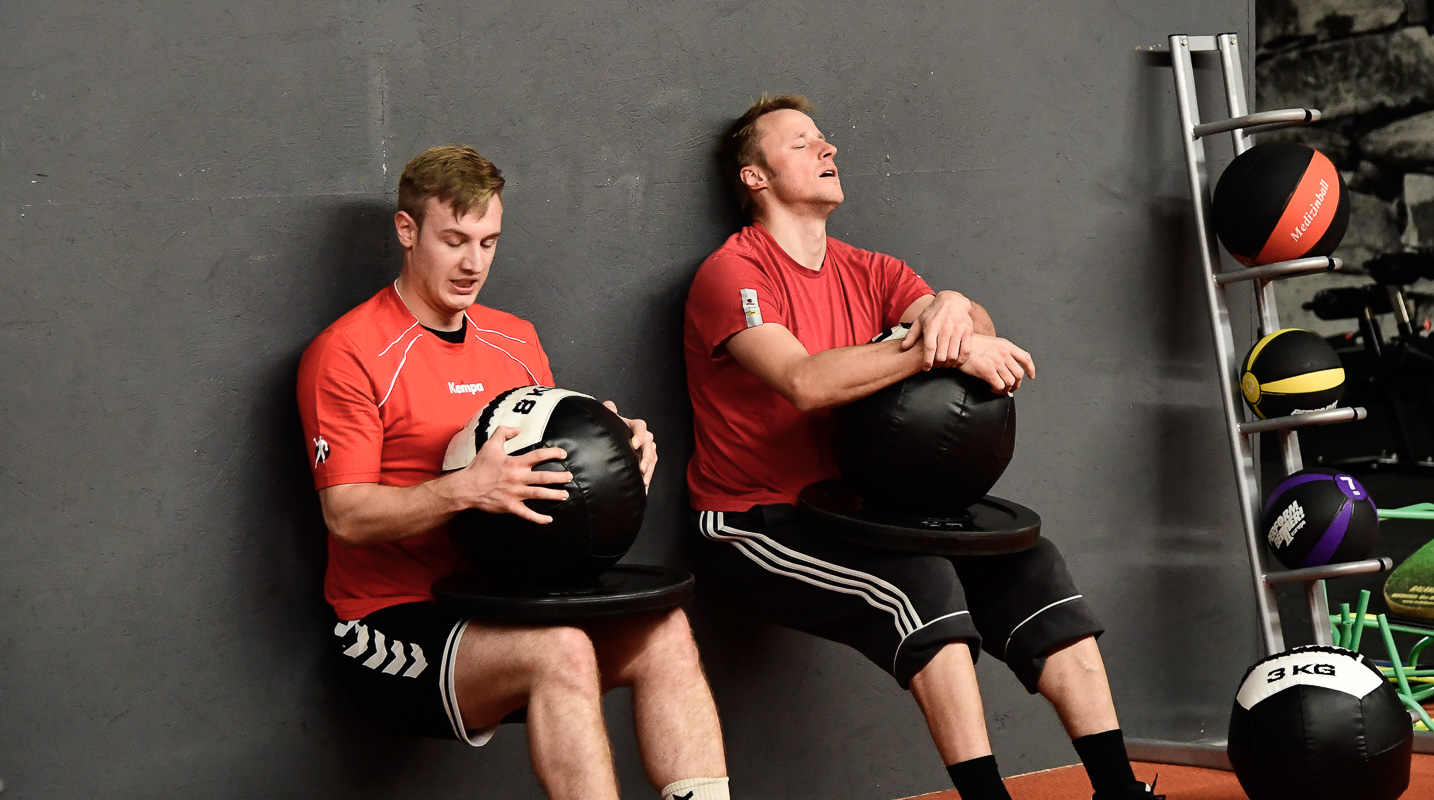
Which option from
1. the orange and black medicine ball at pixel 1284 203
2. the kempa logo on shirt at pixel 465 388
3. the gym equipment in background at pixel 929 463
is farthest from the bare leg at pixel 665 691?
the orange and black medicine ball at pixel 1284 203

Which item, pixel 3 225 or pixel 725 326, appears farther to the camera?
pixel 725 326

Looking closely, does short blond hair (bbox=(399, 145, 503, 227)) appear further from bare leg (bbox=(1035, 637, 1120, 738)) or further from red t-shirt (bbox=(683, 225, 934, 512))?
bare leg (bbox=(1035, 637, 1120, 738))

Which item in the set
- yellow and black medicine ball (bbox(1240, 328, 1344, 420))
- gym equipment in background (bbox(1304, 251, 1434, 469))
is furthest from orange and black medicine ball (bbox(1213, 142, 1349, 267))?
gym equipment in background (bbox(1304, 251, 1434, 469))

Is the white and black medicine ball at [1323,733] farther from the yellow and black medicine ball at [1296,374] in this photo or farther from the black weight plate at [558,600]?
the black weight plate at [558,600]

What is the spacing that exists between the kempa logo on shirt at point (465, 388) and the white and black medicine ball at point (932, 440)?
616mm

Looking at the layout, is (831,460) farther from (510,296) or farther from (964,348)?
(510,296)

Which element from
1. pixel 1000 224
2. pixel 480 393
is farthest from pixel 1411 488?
pixel 480 393

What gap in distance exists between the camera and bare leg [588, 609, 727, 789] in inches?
72.7

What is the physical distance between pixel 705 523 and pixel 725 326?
1.22 feet

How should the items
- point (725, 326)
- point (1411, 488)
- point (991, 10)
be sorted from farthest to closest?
point (1411, 488) < point (991, 10) < point (725, 326)

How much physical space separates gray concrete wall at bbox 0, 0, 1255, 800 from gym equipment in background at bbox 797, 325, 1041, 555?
0.52m

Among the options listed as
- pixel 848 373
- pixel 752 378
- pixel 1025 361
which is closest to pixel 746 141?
pixel 752 378

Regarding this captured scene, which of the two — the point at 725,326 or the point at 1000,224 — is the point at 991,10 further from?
the point at 725,326

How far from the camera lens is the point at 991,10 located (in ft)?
8.95
